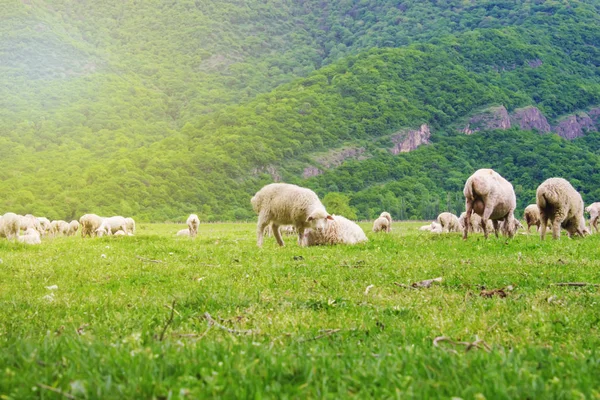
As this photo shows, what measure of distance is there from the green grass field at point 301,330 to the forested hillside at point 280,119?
301 feet

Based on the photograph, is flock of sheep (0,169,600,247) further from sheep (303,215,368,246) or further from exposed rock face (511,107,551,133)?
exposed rock face (511,107,551,133)

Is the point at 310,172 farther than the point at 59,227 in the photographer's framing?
Yes

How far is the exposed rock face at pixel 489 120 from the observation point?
150m

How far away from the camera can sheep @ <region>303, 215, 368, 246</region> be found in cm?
1722

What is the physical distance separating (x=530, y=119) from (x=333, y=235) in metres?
159

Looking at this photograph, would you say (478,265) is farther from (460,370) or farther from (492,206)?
(492,206)

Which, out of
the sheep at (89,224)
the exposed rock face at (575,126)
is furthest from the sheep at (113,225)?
the exposed rock face at (575,126)

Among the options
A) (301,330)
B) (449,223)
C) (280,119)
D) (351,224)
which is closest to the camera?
Result: (301,330)

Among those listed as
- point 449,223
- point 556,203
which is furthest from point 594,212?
point 556,203

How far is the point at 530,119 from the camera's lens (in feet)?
511

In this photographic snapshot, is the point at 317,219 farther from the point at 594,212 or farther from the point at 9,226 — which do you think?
the point at 594,212

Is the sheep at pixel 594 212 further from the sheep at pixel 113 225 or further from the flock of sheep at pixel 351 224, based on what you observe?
the sheep at pixel 113 225

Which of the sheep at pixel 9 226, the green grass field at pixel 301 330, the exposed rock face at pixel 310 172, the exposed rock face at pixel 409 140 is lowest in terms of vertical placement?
the green grass field at pixel 301 330

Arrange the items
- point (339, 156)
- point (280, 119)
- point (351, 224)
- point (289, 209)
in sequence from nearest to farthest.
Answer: point (289, 209), point (351, 224), point (339, 156), point (280, 119)
